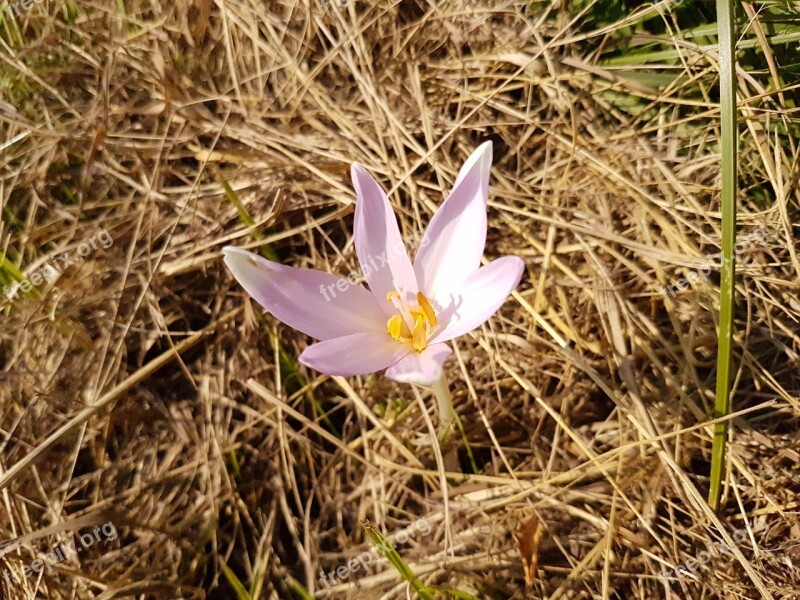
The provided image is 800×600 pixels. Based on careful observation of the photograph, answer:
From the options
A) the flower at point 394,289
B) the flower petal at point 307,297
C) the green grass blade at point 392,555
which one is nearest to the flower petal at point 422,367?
the flower at point 394,289

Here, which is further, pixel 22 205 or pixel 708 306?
pixel 22 205

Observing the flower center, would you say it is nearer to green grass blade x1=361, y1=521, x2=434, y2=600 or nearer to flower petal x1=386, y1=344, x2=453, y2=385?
flower petal x1=386, y1=344, x2=453, y2=385

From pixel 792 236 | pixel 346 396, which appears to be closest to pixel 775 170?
pixel 792 236

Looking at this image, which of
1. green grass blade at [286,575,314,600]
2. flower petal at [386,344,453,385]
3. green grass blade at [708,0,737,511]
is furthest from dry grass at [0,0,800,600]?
flower petal at [386,344,453,385]

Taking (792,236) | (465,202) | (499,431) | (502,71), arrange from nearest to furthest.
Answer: (465,202), (792,236), (499,431), (502,71)

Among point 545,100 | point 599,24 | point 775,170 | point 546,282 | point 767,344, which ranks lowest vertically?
point 767,344

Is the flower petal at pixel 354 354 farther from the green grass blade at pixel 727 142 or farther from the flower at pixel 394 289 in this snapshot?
the green grass blade at pixel 727 142

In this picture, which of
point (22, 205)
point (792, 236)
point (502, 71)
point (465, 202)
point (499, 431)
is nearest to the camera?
point (465, 202)

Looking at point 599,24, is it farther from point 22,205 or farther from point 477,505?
point 22,205
